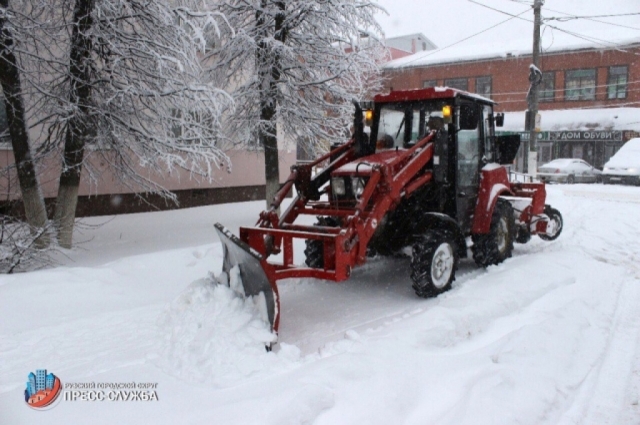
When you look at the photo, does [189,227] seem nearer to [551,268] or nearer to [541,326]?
[551,268]

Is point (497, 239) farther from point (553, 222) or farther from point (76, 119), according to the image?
point (76, 119)

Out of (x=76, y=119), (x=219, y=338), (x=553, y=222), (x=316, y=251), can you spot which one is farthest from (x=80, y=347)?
(x=553, y=222)

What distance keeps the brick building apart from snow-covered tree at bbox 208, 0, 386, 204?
73.5 feet

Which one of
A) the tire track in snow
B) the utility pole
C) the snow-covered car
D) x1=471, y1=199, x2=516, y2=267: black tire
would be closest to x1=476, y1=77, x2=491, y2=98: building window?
the snow-covered car

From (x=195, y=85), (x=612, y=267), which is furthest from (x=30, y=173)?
(x=612, y=267)

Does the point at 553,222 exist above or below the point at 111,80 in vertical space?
below

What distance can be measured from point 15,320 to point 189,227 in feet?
21.6

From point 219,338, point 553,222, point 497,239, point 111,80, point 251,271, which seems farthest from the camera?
point 553,222

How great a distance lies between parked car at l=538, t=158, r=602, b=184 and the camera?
1085 inches

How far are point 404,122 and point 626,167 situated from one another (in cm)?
2166

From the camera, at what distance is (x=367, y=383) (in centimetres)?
388

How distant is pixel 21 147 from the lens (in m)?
8.07

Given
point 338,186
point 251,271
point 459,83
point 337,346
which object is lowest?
point 337,346

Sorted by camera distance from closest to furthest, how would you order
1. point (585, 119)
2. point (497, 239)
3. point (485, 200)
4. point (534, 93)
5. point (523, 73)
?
1. point (485, 200)
2. point (497, 239)
3. point (534, 93)
4. point (585, 119)
5. point (523, 73)
